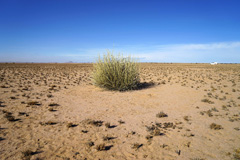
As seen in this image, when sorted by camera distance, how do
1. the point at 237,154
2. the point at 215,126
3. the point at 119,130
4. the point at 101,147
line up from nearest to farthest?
→ the point at 237,154, the point at 101,147, the point at 119,130, the point at 215,126

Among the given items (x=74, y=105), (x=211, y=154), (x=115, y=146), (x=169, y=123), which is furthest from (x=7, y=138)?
(x=211, y=154)

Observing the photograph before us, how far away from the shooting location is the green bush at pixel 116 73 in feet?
32.0

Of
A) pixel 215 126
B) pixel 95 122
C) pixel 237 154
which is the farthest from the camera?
pixel 95 122

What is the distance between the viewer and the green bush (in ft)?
32.0

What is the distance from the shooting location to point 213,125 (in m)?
4.97

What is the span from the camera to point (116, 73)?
383 inches

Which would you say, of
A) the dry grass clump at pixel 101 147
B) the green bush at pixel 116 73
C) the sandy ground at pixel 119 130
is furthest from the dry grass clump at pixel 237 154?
the green bush at pixel 116 73

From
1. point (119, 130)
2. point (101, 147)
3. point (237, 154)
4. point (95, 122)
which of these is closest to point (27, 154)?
point (101, 147)

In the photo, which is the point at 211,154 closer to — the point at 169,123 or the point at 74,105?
the point at 169,123

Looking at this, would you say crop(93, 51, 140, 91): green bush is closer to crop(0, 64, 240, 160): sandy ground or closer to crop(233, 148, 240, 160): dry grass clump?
crop(0, 64, 240, 160): sandy ground

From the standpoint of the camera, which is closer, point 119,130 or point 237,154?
point 237,154

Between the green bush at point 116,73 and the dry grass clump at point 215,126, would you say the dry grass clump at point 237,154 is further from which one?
the green bush at point 116,73

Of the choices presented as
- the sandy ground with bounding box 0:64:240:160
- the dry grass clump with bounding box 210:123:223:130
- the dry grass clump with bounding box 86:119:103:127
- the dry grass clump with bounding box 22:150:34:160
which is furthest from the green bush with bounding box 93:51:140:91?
the dry grass clump with bounding box 22:150:34:160

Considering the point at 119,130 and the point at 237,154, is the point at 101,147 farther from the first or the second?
the point at 237,154
